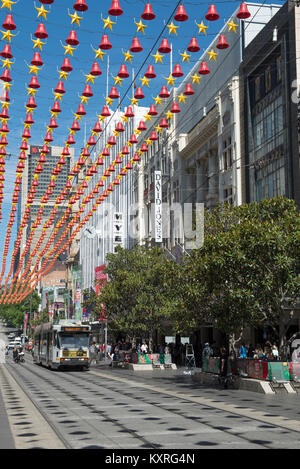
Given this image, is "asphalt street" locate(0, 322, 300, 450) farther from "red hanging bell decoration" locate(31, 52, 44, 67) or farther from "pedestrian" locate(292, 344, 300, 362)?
"red hanging bell decoration" locate(31, 52, 44, 67)

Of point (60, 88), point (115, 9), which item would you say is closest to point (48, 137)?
point (60, 88)

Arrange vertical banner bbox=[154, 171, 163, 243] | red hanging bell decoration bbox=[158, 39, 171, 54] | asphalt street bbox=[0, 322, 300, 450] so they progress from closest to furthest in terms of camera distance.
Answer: asphalt street bbox=[0, 322, 300, 450], red hanging bell decoration bbox=[158, 39, 171, 54], vertical banner bbox=[154, 171, 163, 243]

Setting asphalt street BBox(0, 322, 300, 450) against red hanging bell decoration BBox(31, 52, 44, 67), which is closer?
asphalt street BBox(0, 322, 300, 450)

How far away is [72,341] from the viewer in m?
40.9

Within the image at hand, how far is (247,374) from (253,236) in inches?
241

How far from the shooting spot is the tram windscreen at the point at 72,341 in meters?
40.8

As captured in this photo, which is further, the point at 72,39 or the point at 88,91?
the point at 88,91

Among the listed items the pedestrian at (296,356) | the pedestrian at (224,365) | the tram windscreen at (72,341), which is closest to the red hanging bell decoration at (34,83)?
the pedestrian at (224,365)

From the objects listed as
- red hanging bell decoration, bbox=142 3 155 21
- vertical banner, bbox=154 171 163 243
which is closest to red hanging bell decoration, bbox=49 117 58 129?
red hanging bell decoration, bbox=142 3 155 21

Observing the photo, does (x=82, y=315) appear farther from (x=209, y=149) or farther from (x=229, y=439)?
(x=229, y=439)

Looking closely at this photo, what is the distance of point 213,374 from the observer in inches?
1088

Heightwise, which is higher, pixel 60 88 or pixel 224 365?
pixel 60 88

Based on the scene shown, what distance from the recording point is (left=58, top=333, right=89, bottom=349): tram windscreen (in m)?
40.8

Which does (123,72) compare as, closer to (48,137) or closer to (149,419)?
(48,137)
